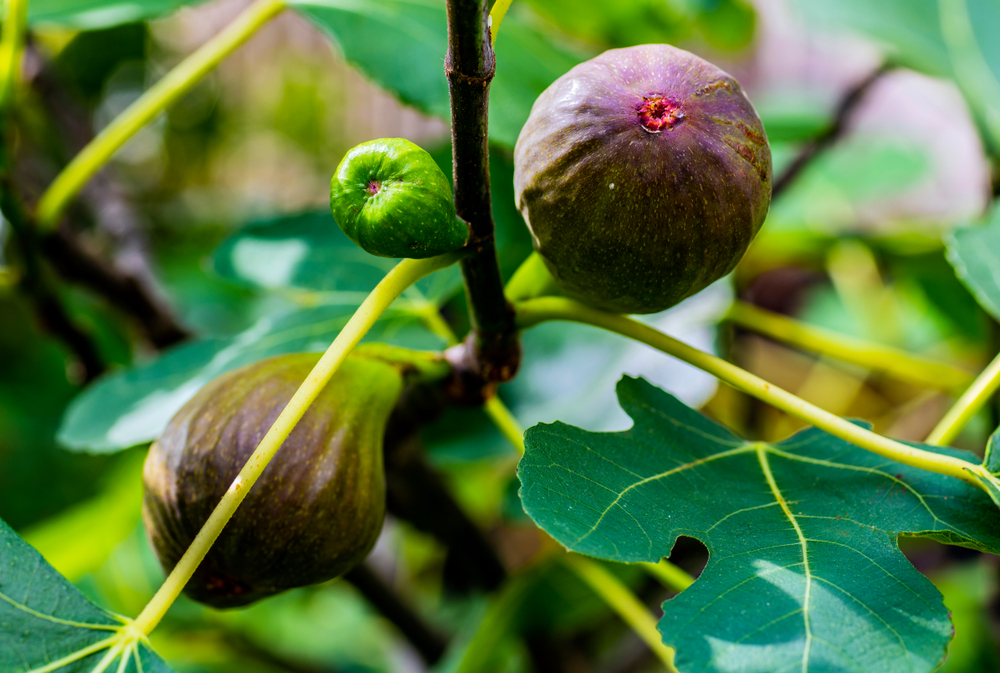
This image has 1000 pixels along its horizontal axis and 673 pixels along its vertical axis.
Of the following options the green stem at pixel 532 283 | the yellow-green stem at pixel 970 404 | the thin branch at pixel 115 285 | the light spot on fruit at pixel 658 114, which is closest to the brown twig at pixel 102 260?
the thin branch at pixel 115 285

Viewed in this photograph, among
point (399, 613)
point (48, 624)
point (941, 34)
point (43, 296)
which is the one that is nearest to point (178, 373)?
point (43, 296)

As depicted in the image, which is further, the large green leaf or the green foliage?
the green foliage

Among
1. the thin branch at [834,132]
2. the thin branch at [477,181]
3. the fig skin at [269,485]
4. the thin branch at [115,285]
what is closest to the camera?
the thin branch at [477,181]

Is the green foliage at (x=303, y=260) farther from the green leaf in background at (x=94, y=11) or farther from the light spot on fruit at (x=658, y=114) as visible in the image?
the light spot on fruit at (x=658, y=114)

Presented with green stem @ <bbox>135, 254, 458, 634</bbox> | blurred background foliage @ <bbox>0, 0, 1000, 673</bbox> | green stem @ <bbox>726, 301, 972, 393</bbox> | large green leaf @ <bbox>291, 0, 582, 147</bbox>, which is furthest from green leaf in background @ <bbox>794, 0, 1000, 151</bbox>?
green stem @ <bbox>135, 254, 458, 634</bbox>

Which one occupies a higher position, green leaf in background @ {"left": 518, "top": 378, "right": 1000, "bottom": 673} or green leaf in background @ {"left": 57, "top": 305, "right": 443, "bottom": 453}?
green leaf in background @ {"left": 518, "top": 378, "right": 1000, "bottom": 673}

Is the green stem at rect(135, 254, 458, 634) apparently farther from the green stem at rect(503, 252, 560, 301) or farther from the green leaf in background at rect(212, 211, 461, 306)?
the green leaf in background at rect(212, 211, 461, 306)

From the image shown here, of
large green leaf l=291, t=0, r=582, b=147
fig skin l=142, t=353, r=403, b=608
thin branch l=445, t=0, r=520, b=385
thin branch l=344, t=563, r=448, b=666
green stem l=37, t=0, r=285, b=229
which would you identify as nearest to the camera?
thin branch l=445, t=0, r=520, b=385
